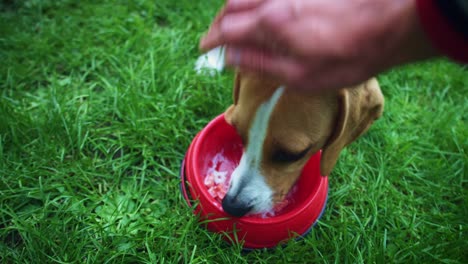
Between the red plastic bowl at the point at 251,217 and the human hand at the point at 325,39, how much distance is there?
4.42 ft

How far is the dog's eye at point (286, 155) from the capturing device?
7.73 feet

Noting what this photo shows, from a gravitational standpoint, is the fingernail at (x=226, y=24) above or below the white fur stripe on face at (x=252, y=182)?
above

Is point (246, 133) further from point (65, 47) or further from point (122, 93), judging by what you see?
point (65, 47)

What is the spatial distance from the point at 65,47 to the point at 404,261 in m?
3.35

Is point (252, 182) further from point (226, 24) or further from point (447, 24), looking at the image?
point (447, 24)

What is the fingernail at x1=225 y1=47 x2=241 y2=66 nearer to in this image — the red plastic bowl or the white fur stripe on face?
the white fur stripe on face

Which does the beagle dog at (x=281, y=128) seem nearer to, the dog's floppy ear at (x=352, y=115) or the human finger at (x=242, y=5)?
the dog's floppy ear at (x=352, y=115)

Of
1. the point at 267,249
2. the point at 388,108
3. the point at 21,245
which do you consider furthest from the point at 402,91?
the point at 21,245

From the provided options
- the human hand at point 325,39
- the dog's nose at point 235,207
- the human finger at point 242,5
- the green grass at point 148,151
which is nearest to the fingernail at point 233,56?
the human hand at point 325,39

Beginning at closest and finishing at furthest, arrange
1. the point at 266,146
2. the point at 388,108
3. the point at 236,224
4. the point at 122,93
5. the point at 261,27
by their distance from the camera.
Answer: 1. the point at 261,27
2. the point at 266,146
3. the point at 236,224
4. the point at 122,93
5. the point at 388,108

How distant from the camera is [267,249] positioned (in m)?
2.79

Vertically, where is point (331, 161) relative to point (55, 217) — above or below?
above

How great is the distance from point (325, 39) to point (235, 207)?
1.45m

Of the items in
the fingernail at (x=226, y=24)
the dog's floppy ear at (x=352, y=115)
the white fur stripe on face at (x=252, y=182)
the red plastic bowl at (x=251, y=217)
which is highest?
the fingernail at (x=226, y=24)
